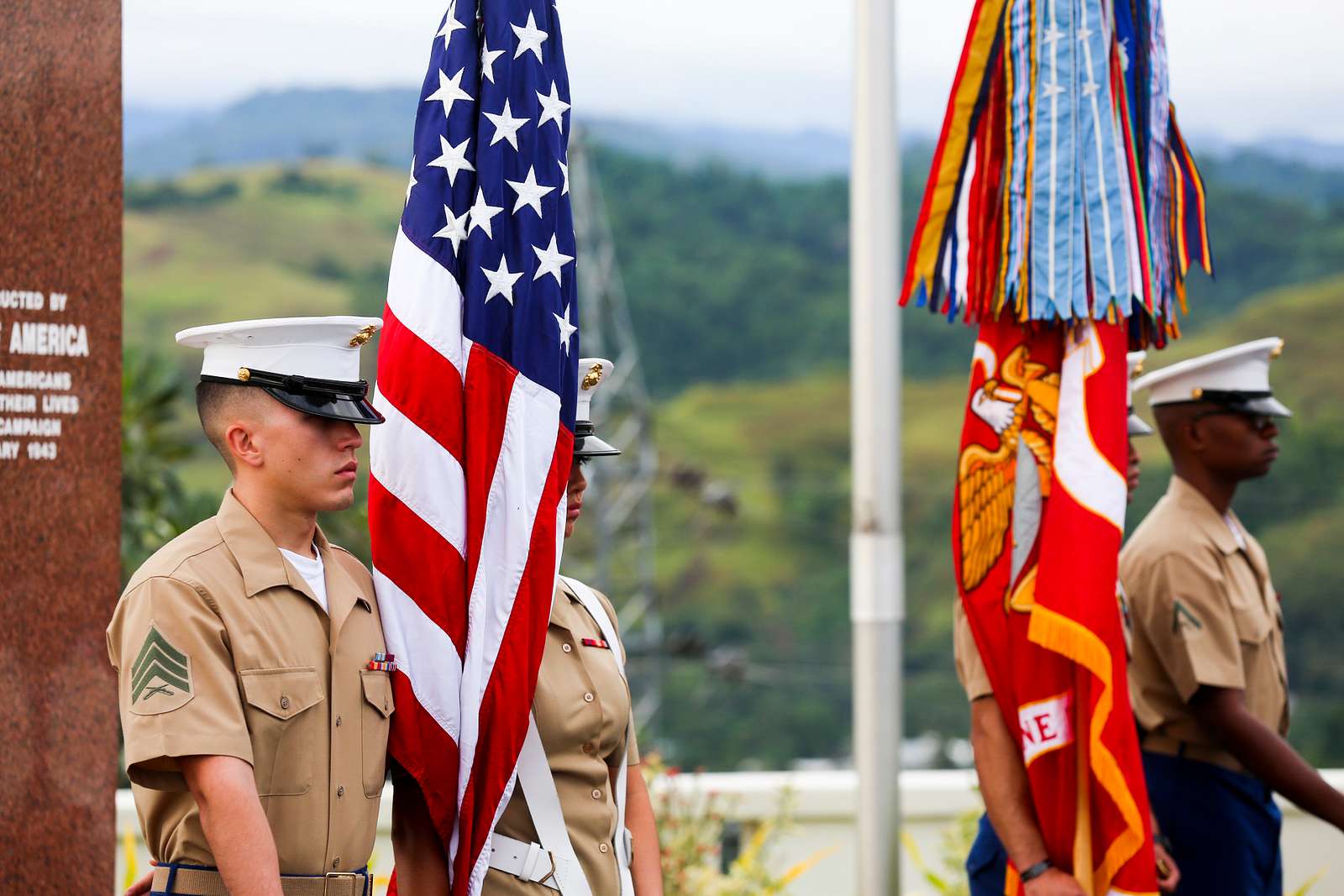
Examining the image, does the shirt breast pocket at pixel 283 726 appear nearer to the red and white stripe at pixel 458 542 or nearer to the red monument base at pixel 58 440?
the red and white stripe at pixel 458 542

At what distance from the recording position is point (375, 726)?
2801mm

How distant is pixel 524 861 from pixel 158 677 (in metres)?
0.78

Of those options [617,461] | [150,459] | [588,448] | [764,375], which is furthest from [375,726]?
[764,375]

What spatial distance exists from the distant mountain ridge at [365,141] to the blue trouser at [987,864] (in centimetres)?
5446

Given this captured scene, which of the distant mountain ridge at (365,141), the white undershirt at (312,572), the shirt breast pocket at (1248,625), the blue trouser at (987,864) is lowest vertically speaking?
the blue trouser at (987,864)

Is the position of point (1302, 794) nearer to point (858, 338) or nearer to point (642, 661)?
point (858, 338)

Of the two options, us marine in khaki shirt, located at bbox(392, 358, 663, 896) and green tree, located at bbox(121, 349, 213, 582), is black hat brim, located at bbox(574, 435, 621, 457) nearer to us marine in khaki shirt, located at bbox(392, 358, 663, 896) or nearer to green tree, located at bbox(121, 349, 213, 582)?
us marine in khaki shirt, located at bbox(392, 358, 663, 896)

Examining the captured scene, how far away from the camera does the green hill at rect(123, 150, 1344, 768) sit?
44750 mm

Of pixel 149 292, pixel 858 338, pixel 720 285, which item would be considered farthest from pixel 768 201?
pixel 858 338

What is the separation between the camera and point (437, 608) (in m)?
2.96

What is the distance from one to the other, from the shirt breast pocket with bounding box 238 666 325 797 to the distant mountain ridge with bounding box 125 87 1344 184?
5544 cm

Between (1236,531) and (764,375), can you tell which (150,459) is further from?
(764,375)

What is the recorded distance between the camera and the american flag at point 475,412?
9.57 feet

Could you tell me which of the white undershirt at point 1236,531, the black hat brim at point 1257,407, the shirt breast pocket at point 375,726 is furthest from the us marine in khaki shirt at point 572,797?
the black hat brim at point 1257,407
